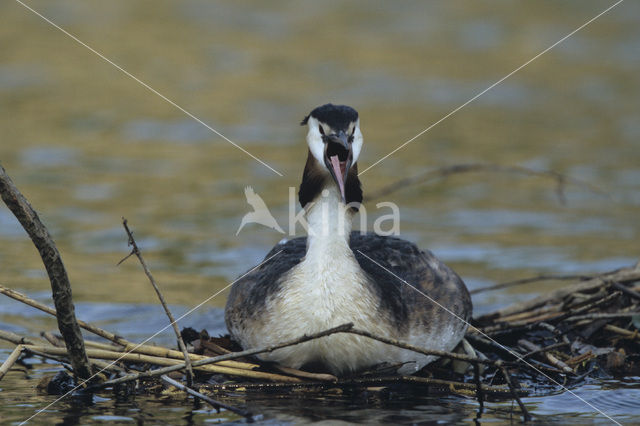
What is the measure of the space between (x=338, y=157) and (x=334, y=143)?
107mm

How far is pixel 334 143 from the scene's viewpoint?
6.79 metres

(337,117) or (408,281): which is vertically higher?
(337,117)

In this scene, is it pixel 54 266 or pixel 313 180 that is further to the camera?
pixel 313 180

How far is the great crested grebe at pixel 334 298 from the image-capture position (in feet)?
21.7

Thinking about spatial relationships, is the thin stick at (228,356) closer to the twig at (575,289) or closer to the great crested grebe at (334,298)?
the great crested grebe at (334,298)

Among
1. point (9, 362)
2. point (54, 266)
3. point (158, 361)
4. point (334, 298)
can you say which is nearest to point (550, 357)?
point (334, 298)

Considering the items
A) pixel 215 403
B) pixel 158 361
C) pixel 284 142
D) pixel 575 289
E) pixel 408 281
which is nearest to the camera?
pixel 215 403

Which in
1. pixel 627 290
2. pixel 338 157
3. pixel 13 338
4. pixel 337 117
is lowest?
pixel 13 338

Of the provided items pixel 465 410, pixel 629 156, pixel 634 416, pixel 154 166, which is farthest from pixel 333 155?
pixel 629 156

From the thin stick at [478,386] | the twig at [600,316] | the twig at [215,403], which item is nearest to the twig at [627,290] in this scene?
the twig at [600,316]

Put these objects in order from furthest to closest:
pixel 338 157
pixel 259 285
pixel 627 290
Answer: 1. pixel 627 290
2. pixel 259 285
3. pixel 338 157

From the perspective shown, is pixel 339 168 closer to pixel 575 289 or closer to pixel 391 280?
pixel 391 280

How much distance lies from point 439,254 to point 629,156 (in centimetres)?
538

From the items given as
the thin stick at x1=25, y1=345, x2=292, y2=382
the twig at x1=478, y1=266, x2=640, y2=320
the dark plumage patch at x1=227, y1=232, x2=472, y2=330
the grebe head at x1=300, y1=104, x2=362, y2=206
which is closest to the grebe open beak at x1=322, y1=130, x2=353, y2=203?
the grebe head at x1=300, y1=104, x2=362, y2=206
